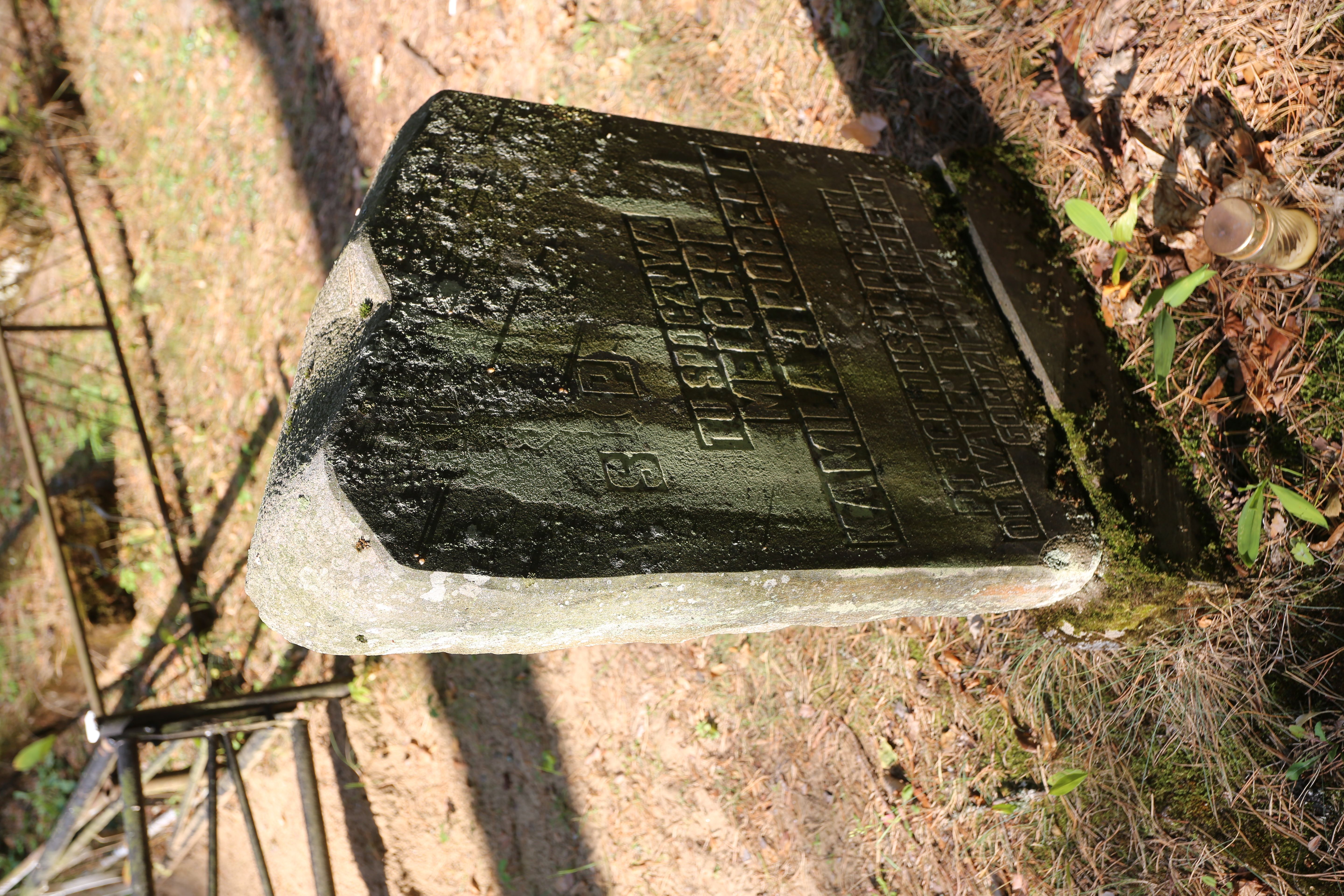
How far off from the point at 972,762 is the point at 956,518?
1358 millimetres

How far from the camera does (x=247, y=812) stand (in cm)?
373

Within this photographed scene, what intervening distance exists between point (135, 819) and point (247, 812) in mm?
412

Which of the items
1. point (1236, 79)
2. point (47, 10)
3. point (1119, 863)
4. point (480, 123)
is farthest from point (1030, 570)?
point (47, 10)

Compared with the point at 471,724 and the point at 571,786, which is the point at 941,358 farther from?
the point at 471,724

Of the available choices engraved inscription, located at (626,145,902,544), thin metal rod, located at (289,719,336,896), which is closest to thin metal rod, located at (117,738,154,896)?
thin metal rod, located at (289,719,336,896)

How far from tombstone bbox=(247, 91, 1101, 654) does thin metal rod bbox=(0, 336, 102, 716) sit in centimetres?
286

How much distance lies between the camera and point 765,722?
3.85 m

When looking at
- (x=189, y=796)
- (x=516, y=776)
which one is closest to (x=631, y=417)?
(x=516, y=776)

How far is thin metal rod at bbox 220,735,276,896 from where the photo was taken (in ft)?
12.2

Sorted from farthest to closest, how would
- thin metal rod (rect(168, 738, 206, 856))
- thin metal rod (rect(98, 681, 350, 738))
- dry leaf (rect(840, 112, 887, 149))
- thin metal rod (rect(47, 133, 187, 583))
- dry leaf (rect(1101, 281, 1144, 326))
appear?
thin metal rod (rect(47, 133, 187, 583)), thin metal rod (rect(168, 738, 206, 856)), thin metal rod (rect(98, 681, 350, 738)), dry leaf (rect(840, 112, 887, 149)), dry leaf (rect(1101, 281, 1144, 326))

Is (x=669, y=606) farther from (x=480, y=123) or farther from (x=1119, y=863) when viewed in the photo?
(x=1119, y=863)

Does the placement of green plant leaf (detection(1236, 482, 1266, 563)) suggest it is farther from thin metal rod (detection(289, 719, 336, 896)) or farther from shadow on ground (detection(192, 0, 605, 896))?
thin metal rod (detection(289, 719, 336, 896))

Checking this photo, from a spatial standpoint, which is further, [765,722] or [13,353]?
[13,353]

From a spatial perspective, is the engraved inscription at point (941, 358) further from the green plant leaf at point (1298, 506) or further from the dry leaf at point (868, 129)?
the dry leaf at point (868, 129)
